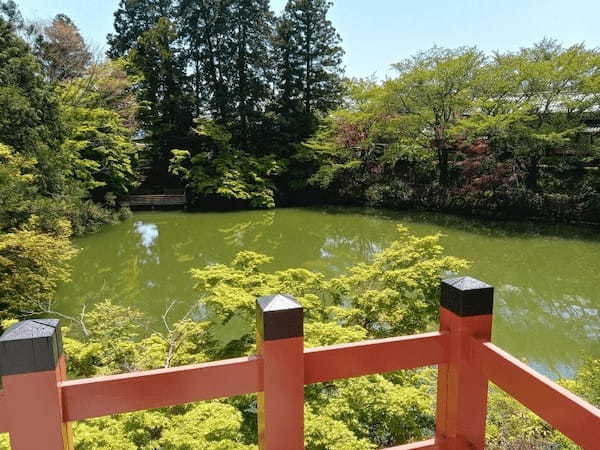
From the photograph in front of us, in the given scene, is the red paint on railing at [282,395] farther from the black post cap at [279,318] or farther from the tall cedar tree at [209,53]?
the tall cedar tree at [209,53]

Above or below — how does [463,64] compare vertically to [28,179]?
above

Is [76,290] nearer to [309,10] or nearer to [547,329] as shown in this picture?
[547,329]

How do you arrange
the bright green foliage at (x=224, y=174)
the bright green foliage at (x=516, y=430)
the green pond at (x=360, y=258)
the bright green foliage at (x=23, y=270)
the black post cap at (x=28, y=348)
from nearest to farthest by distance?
the black post cap at (x=28, y=348) → the bright green foliage at (x=516, y=430) → the bright green foliage at (x=23, y=270) → the green pond at (x=360, y=258) → the bright green foliage at (x=224, y=174)

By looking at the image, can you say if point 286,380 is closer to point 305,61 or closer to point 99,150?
point 99,150

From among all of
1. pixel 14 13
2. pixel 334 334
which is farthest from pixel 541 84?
pixel 14 13

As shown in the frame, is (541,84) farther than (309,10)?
No

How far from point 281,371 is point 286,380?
0.03 metres

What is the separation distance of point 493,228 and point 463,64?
Result: 4993 millimetres

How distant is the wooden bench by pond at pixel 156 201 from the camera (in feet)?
52.9

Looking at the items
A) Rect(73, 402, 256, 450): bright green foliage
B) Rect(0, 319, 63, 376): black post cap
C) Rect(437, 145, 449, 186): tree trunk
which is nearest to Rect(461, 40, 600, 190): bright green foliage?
Rect(437, 145, 449, 186): tree trunk

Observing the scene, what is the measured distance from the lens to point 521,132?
11602 mm

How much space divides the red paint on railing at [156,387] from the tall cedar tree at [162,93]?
1808 cm

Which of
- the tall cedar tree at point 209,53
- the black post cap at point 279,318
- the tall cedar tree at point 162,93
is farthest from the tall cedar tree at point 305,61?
the black post cap at point 279,318

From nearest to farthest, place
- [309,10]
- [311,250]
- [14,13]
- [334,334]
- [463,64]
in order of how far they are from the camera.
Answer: [334,334]
[311,250]
[463,64]
[14,13]
[309,10]
